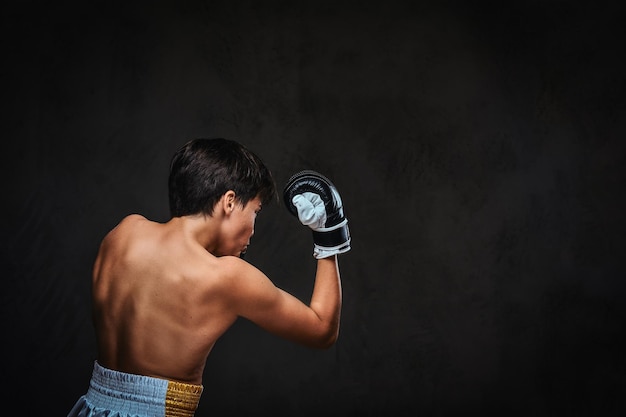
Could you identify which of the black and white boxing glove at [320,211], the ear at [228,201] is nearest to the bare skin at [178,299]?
the ear at [228,201]

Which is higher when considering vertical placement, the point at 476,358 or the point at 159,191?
the point at 159,191

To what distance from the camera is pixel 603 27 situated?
3.54 meters

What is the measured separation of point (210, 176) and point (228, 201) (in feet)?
0.23

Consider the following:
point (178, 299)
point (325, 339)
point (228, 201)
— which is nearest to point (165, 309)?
point (178, 299)

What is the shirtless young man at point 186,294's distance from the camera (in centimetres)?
152

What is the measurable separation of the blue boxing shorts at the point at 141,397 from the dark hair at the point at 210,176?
1.27ft

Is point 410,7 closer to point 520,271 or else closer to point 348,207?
point 348,207

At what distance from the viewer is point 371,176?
11.1 ft

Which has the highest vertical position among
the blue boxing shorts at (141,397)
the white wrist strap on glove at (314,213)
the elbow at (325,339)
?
the white wrist strap on glove at (314,213)

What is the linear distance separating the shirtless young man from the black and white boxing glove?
0.10 m

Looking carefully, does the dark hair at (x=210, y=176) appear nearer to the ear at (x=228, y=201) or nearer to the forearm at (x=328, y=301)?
the ear at (x=228, y=201)

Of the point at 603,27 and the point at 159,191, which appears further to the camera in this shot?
the point at 603,27

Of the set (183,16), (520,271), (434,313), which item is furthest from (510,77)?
(183,16)

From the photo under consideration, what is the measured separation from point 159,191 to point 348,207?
0.88 m
